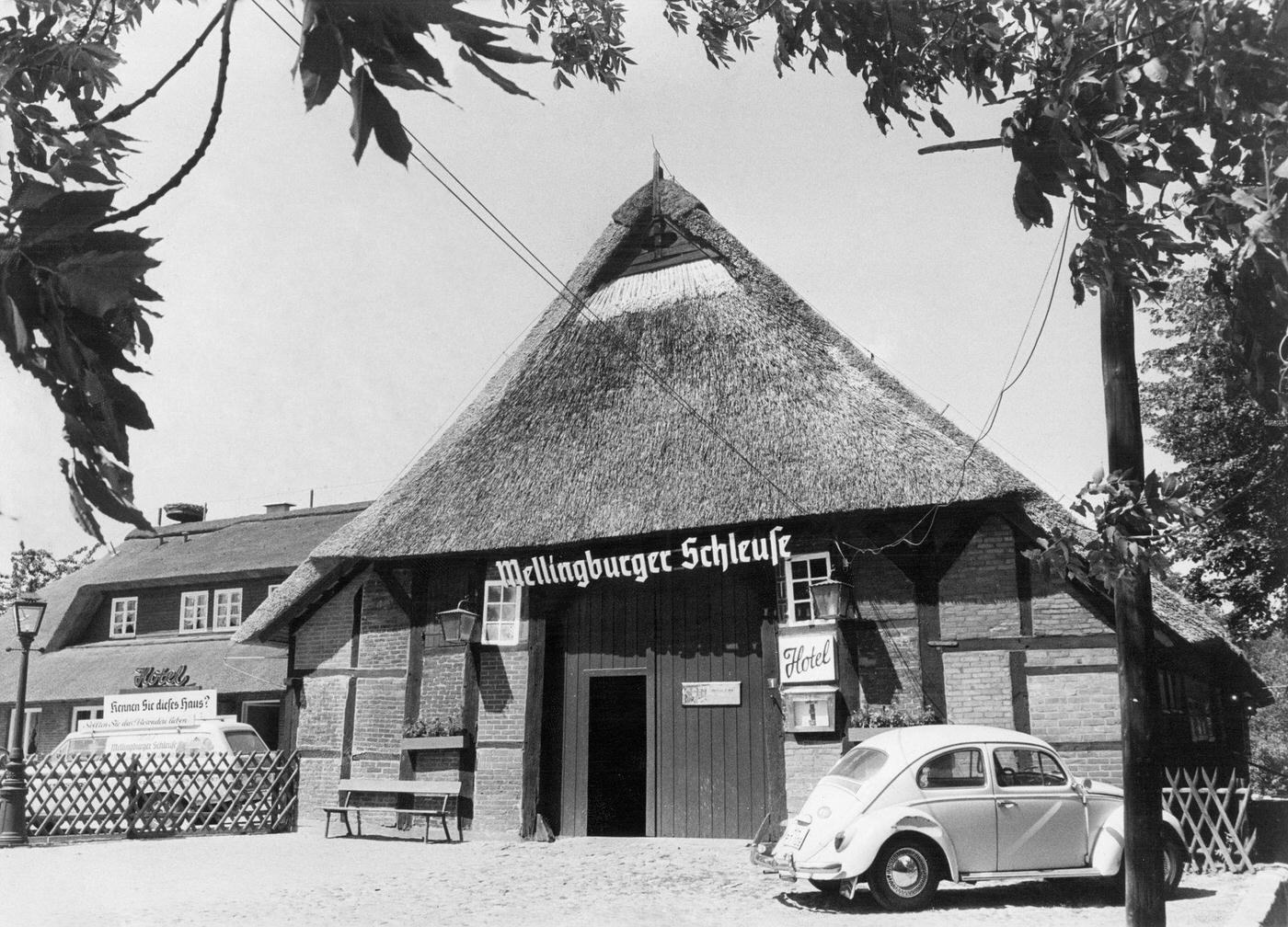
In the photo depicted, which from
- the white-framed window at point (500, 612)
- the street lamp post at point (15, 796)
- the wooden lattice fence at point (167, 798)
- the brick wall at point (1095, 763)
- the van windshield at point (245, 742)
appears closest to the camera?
the brick wall at point (1095, 763)

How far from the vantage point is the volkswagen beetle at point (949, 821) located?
8.62 metres

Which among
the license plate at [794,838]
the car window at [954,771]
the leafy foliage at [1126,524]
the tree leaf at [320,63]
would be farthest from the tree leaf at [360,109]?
the car window at [954,771]

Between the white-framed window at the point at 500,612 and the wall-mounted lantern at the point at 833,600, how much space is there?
13.0 ft

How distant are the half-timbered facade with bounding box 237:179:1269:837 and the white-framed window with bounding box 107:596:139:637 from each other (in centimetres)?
1247

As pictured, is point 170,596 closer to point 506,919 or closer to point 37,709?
point 37,709

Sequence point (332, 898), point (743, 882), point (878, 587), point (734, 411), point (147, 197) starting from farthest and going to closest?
point (734, 411), point (878, 587), point (743, 882), point (332, 898), point (147, 197)

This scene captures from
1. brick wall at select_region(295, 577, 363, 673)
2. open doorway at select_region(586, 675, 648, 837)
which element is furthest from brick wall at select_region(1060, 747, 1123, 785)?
brick wall at select_region(295, 577, 363, 673)

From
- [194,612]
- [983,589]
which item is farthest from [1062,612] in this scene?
[194,612]

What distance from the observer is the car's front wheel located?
857 cm

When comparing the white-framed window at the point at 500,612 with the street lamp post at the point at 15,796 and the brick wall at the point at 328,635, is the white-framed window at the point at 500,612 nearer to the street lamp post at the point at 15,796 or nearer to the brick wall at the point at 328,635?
the brick wall at the point at 328,635

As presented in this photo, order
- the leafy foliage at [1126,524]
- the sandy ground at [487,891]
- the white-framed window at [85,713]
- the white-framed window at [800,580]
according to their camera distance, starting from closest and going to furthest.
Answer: the leafy foliage at [1126,524]
the sandy ground at [487,891]
the white-framed window at [800,580]
the white-framed window at [85,713]

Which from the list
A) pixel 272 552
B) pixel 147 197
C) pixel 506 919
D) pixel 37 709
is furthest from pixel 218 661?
pixel 147 197

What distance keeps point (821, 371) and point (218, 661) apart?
15.8 meters

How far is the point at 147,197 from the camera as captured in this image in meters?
2.32
